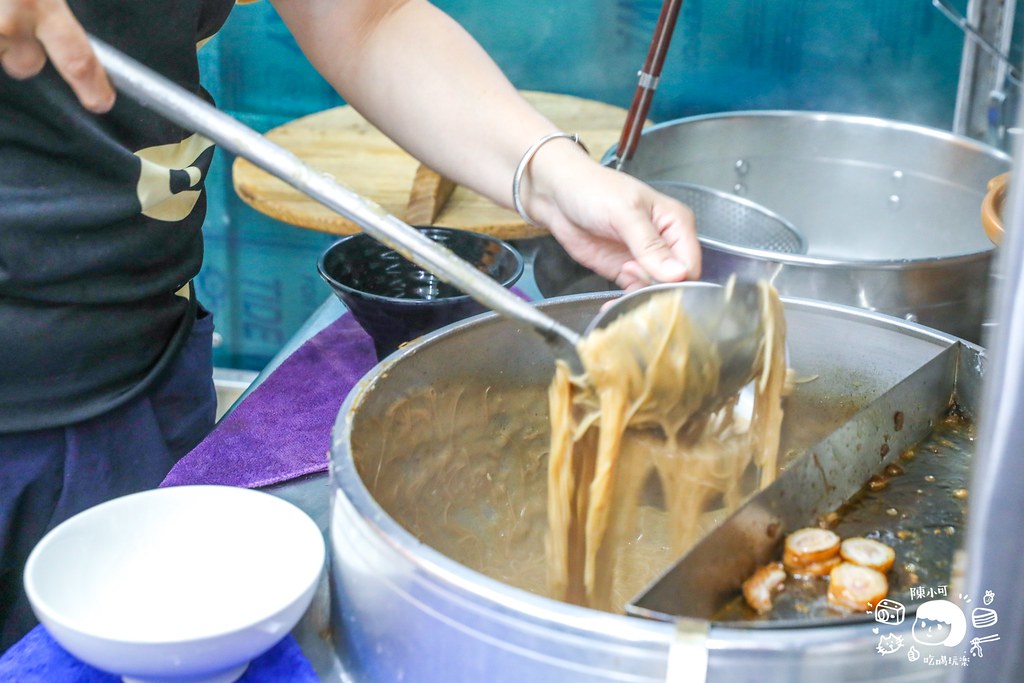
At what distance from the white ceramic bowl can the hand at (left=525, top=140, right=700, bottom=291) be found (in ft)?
1.74

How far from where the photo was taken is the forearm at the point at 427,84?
4.71 ft

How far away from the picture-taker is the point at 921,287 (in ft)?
4.91

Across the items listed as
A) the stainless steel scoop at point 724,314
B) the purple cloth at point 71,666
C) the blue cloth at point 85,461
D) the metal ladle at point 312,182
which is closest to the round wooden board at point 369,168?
the blue cloth at point 85,461

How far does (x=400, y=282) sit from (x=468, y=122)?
30cm

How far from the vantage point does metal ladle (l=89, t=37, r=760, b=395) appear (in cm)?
95

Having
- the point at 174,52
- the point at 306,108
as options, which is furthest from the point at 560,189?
the point at 306,108

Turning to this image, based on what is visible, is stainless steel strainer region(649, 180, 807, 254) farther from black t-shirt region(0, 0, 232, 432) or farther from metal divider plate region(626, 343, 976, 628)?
black t-shirt region(0, 0, 232, 432)

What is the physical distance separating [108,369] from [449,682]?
33.4 inches

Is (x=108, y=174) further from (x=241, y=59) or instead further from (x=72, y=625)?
(x=241, y=59)

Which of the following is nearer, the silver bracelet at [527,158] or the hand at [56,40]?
the hand at [56,40]

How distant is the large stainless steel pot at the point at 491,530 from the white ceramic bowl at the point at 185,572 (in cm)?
8

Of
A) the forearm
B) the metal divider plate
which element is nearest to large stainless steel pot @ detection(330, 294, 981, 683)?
the metal divider plate

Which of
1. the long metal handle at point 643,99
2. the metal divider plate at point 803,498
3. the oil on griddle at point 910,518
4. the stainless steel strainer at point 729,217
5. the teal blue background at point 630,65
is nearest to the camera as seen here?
the metal divider plate at point 803,498

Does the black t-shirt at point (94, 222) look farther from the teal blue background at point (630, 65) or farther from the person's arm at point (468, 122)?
the teal blue background at point (630, 65)
